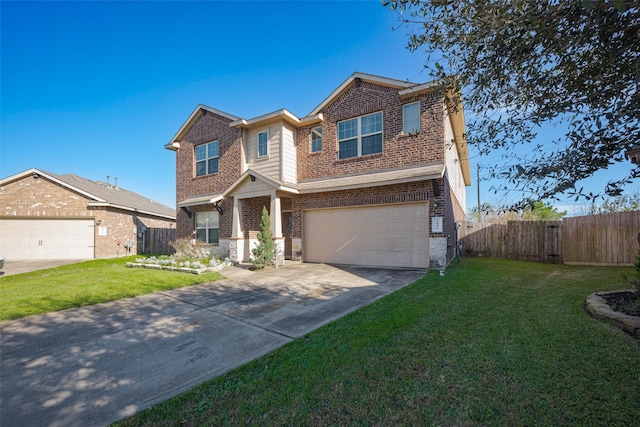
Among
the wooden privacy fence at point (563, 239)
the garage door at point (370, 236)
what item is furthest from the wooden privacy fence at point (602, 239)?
the garage door at point (370, 236)

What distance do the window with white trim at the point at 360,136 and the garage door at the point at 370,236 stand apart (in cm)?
244

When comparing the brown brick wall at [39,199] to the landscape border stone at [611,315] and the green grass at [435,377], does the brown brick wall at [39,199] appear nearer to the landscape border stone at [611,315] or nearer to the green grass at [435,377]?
the green grass at [435,377]

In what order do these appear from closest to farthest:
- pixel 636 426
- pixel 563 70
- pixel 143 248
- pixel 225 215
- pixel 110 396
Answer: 1. pixel 636 426
2. pixel 110 396
3. pixel 563 70
4. pixel 225 215
5. pixel 143 248

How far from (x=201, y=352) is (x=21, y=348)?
267 cm

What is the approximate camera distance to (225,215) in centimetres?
1388

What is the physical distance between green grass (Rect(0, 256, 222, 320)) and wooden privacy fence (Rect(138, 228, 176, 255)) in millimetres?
8786

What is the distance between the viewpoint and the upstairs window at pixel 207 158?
14.8 meters

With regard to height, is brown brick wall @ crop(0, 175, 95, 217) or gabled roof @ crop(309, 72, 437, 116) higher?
gabled roof @ crop(309, 72, 437, 116)

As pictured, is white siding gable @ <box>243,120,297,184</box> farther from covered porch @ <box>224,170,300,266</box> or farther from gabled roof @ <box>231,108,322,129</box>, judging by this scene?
covered porch @ <box>224,170,300,266</box>

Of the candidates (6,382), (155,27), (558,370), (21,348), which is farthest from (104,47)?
(558,370)

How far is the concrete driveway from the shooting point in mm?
2725

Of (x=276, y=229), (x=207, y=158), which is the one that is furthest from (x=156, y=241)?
(x=276, y=229)

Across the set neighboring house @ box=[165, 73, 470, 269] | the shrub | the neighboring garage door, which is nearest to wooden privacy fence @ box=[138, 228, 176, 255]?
the neighboring garage door

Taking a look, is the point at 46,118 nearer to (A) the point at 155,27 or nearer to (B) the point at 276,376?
(A) the point at 155,27
